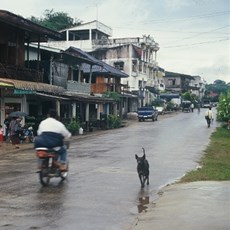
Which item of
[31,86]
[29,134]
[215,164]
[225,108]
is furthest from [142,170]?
[225,108]

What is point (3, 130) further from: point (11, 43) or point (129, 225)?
point (129, 225)

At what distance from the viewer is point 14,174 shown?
40.9 feet

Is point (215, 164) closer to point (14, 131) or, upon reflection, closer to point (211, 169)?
point (211, 169)

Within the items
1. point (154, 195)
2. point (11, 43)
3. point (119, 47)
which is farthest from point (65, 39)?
point (154, 195)

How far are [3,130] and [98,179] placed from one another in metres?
13.6

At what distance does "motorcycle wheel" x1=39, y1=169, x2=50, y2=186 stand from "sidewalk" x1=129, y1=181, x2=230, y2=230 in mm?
2765

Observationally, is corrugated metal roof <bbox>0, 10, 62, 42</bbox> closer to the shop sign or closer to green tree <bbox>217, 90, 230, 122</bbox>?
the shop sign

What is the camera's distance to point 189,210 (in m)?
7.45

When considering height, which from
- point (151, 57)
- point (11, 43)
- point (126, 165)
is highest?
point (151, 57)

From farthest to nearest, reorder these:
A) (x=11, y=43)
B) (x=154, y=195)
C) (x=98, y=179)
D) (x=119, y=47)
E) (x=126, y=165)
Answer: (x=119, y=47) < (x=11, y=43) < (x=126, y=165) < (x=98, y=179) < (x=154, y=195)

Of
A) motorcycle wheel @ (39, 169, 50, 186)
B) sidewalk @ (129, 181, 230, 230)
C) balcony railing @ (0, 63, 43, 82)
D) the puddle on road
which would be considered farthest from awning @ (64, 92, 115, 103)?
the puddle on road

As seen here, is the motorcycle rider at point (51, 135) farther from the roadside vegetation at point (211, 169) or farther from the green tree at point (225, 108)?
the green tree at point (225, 108)

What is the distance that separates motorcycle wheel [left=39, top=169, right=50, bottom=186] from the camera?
34.1 feet

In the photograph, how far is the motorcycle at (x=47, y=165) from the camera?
10.5 m
